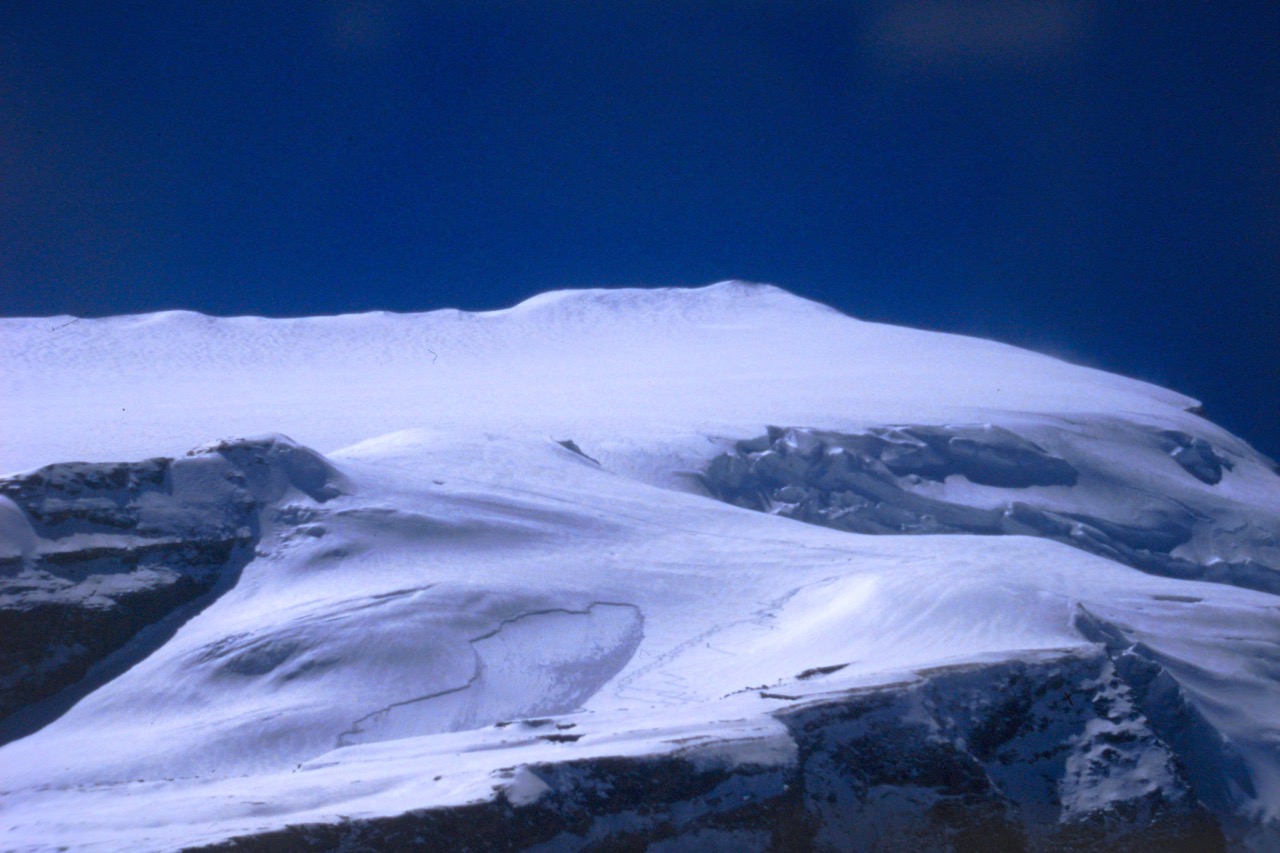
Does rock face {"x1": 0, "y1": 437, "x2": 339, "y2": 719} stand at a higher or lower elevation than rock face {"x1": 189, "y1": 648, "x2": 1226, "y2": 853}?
higher

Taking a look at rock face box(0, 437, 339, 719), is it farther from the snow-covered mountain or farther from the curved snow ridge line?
the curved snow ridge line

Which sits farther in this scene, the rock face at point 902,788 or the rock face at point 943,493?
the rock face at point 943,493

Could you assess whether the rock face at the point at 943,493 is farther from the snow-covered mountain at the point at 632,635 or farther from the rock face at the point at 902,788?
the rock face at the point at 902,788

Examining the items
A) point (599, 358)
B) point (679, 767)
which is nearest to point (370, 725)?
point (679, 767)

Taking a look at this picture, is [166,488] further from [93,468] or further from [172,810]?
[172,810]

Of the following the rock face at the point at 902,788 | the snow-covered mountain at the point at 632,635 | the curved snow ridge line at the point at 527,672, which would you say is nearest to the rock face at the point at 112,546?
the snow-covered mountain at the point at 632,635

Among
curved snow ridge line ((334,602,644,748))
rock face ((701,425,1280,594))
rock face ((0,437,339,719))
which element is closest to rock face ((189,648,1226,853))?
curved snow ridge line ((334,602,644,748))
